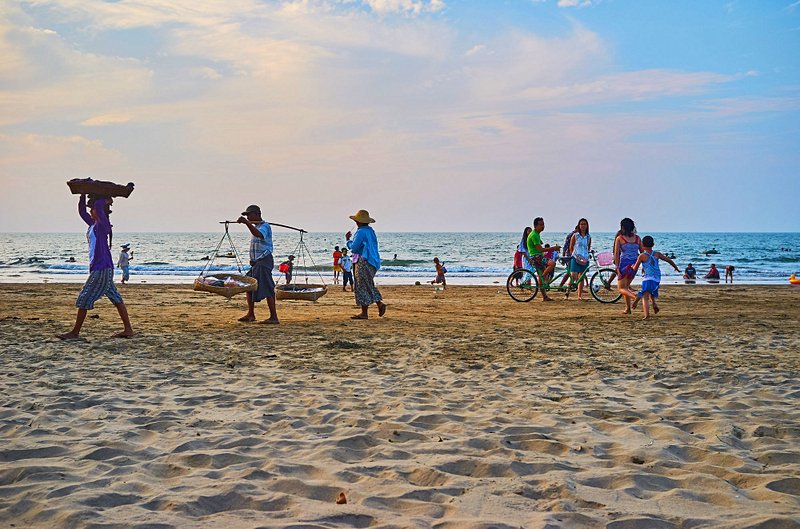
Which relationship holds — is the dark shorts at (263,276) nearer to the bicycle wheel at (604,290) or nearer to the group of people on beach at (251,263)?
the group of people on beach at (251,263)

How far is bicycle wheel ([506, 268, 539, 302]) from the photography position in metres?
13.9

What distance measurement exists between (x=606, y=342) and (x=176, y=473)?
577cm

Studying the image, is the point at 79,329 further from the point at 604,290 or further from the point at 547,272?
the point at 604,290

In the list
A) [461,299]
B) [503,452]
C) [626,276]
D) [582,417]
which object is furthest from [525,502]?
[461,299]

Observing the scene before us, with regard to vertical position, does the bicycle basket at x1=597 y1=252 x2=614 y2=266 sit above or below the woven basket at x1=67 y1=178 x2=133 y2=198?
below

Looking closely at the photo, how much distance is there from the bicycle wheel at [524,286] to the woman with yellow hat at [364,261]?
4440 millimetres

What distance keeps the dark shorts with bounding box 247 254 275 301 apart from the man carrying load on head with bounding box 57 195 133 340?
83.8 inches

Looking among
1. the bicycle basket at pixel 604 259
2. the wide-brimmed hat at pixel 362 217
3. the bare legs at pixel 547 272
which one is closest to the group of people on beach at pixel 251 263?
the wide-brimmed hat at pixel 362 217

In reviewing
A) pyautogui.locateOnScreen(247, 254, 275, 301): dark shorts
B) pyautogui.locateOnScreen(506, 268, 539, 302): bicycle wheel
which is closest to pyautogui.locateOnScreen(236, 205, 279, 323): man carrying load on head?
pyautogui.locateOnScreen(247, 254, 275, 301): dark shorts

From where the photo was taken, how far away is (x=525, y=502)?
9.89 ft

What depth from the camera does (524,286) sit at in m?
13.9

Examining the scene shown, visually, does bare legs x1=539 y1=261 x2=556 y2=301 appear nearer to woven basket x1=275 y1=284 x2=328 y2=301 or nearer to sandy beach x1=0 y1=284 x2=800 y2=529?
woven basket x1=275 y1=284 x2=328 y2=301

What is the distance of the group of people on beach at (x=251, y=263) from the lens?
24.6 ft

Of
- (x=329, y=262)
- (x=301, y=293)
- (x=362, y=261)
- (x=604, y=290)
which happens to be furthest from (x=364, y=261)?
(x=329, y=262)
